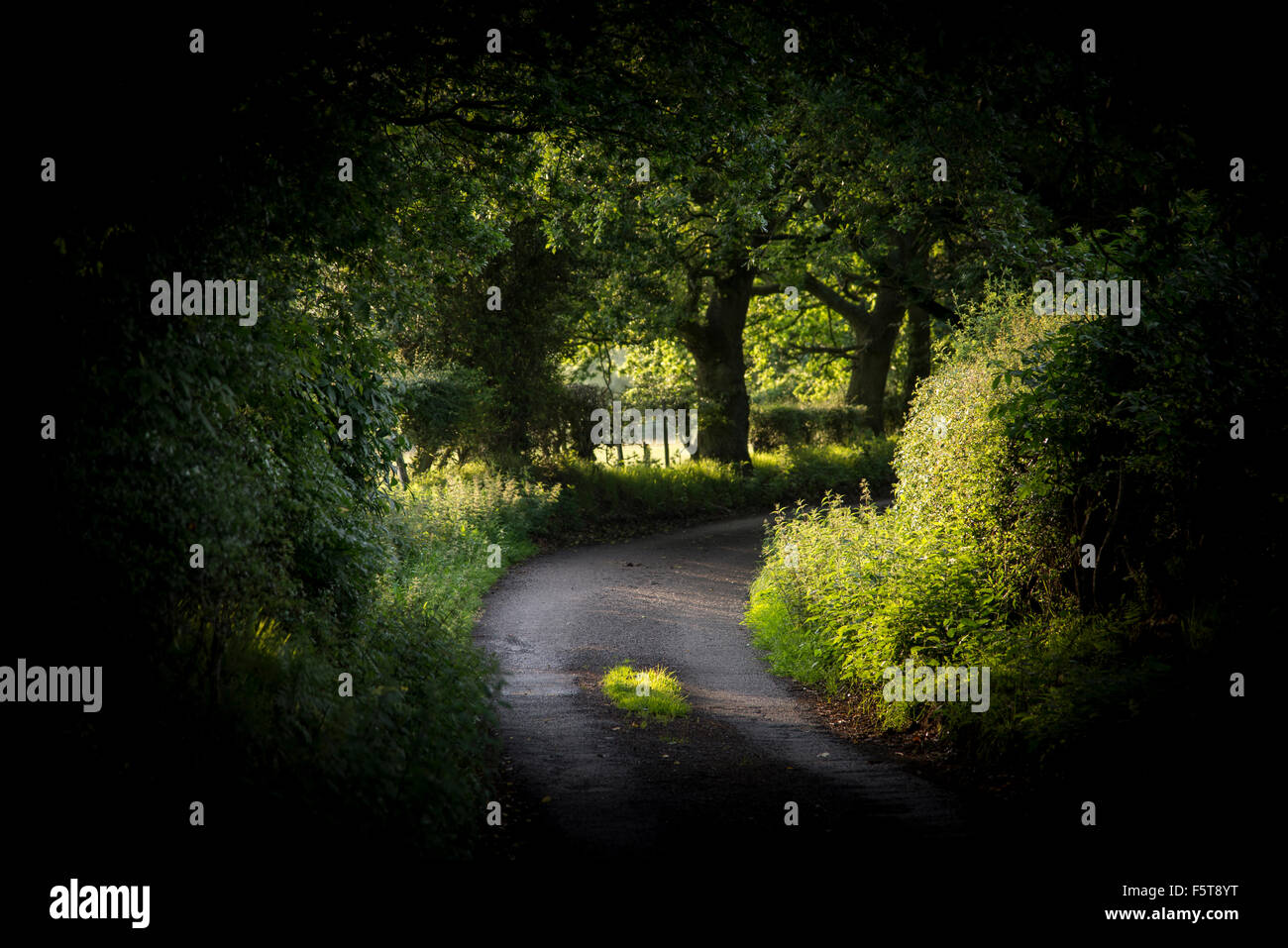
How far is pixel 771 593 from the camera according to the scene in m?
14.6

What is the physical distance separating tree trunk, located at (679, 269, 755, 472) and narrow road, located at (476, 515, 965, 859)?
508 inches

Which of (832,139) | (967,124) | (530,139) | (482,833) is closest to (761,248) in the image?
(832,139)

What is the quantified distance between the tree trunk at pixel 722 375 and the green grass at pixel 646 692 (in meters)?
17.6

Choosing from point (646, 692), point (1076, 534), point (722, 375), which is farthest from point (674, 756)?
point (722, 375)

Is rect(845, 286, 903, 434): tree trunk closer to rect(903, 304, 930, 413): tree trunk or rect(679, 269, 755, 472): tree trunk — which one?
rect(903, 304, 930, 413): tree trunk

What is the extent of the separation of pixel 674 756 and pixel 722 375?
2111 cm

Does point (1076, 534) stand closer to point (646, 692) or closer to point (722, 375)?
point (646, 692)

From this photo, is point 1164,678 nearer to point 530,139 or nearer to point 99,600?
point 99,600

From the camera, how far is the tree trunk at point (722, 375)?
28.1m

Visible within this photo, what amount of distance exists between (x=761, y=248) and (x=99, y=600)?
19114mm

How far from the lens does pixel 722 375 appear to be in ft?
93.2

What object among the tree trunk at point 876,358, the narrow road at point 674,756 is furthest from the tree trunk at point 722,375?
the narrow road at point 674,756

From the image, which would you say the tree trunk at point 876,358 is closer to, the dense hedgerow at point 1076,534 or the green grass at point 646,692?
the dense hedgerow at point 1076,534
